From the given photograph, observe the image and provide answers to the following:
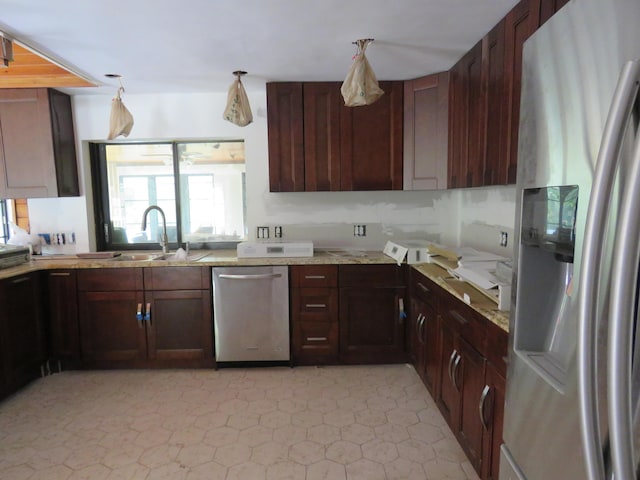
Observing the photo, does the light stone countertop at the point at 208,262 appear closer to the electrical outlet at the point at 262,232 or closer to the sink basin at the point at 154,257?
the sink basin at the point at 154,257

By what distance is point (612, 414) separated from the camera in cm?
54

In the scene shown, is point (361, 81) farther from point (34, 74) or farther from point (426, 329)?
point (34, 74)

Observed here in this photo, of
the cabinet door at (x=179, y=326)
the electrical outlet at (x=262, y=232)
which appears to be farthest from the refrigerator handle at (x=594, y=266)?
the electrical outlet at (x=262, y=232)

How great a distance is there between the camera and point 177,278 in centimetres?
273

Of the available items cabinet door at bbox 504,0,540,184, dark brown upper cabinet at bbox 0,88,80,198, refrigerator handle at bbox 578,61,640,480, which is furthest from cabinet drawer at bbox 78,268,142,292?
refrigerator handle at bbox 578,61,640,480

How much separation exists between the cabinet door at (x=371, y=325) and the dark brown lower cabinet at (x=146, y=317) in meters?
1.04

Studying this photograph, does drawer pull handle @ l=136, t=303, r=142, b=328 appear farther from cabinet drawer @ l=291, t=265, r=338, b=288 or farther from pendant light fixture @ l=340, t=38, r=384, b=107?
pendant light fixture @ l=340, t=38, r=384, b=107

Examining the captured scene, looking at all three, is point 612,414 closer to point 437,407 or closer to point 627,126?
point 627,126

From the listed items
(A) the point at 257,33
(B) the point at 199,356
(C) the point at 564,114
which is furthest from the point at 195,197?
(C) the point at 564,114

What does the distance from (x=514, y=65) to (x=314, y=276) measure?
1781 millimetres

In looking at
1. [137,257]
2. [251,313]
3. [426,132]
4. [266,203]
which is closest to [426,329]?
[251,313]

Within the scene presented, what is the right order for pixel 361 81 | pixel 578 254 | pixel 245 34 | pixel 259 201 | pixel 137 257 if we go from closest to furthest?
pixel 578 254
pixel 245 34
pixel 361 81
pixel 137 257
pixel 259 201

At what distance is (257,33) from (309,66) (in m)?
0.58

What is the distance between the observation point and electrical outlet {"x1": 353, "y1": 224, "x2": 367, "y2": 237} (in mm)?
3178
